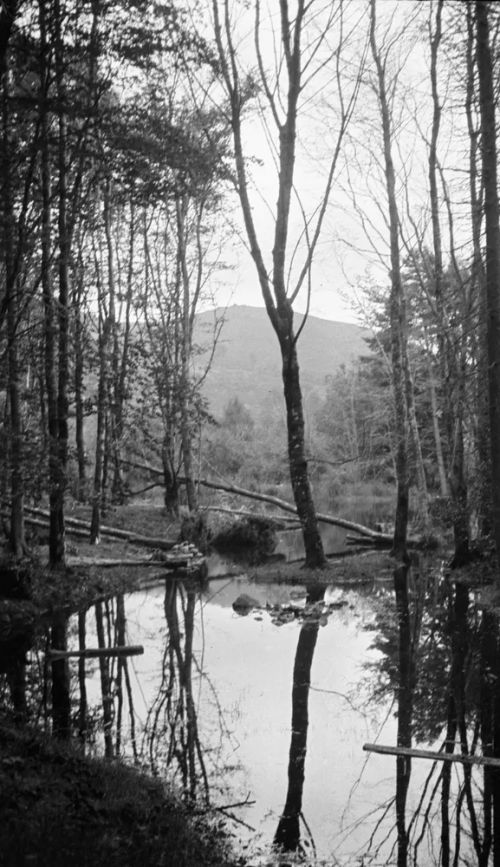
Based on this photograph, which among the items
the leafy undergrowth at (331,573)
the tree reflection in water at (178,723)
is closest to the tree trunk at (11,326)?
the tree reflection in water at (178,723)

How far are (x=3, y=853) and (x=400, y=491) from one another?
1575cm

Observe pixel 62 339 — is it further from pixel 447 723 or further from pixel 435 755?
pixel 435 755

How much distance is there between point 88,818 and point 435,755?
301 centimetres

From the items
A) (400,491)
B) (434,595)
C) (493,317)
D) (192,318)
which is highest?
(192,318)

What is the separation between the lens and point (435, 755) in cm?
618

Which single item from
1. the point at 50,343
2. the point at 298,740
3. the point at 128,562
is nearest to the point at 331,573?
the point at 128,562

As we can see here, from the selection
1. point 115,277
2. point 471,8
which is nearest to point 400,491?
point 471,8

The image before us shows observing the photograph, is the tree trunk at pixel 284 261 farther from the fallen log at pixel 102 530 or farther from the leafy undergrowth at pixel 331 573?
the fallen log at pixel 102 530

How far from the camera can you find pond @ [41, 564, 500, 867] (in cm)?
532

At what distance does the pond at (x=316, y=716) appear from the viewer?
532cm

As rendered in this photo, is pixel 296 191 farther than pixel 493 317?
Yes

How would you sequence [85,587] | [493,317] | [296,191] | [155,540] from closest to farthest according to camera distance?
[493,317]
[85,587]
[296,191]
[155,540]

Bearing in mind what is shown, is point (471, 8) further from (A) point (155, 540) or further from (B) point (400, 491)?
(A) point (155, 540)

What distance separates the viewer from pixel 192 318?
2842 cm
